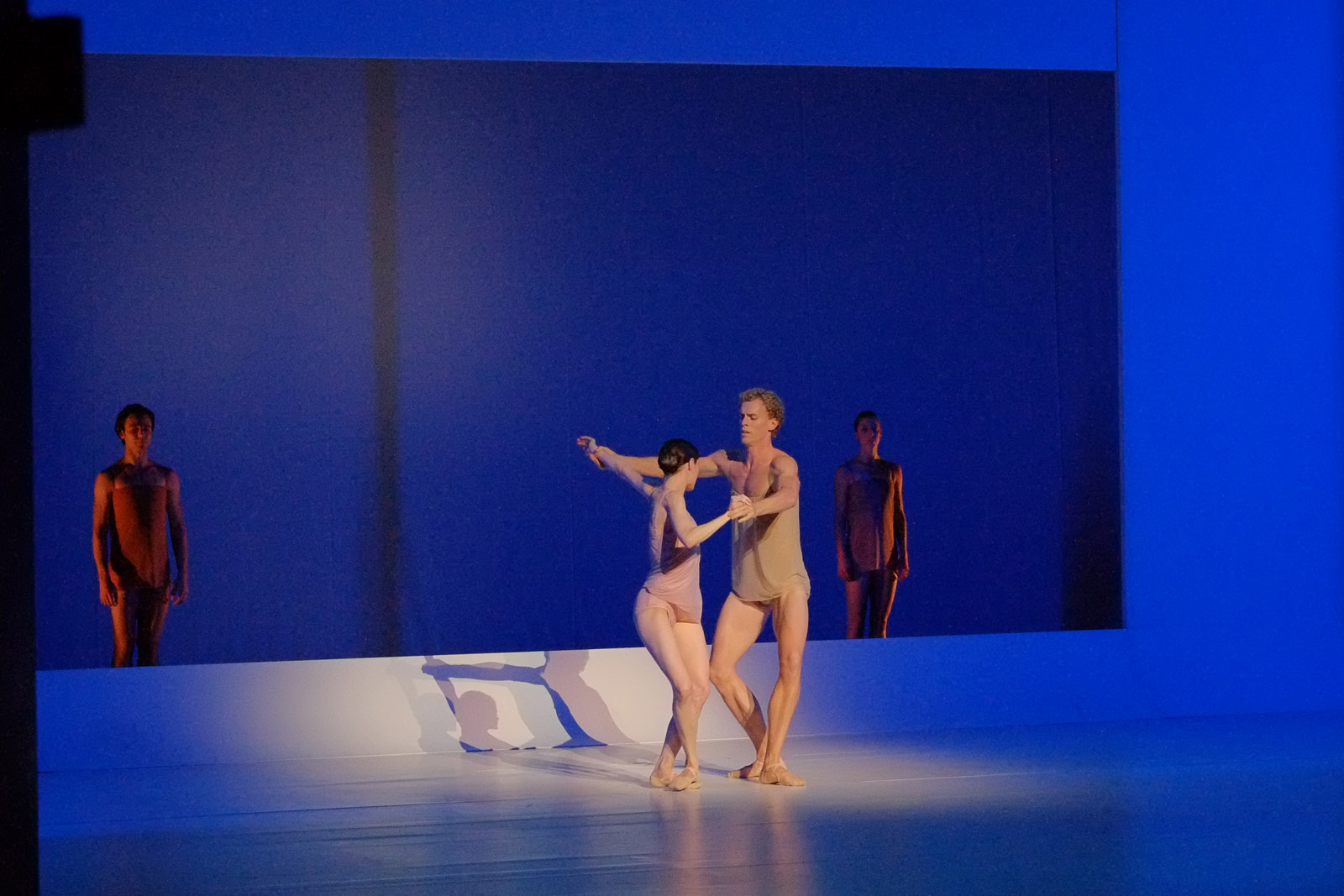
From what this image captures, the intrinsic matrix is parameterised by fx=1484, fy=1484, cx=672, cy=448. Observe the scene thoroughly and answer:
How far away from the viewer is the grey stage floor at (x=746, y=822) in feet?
14.3

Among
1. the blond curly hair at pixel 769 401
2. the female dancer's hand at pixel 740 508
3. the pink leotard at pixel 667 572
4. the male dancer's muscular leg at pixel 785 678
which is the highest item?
the blond curly hair at pixel 769 401

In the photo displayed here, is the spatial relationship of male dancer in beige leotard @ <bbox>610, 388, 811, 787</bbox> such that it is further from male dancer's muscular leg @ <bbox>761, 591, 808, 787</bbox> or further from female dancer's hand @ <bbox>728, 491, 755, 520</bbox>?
female dancer's hand @ <bbox>728, 491, 755, 520</bbox>

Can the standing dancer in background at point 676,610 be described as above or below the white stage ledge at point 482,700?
above

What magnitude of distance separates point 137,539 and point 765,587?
3.57m

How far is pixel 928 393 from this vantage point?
8766 mm

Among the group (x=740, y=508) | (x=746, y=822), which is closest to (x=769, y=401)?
(x=740, y=508)

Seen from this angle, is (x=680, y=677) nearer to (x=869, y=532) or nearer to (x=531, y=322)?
(x=869, y=532)

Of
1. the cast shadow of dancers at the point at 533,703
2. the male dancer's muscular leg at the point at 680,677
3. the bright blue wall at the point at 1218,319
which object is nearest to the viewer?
the male dancer's muscular leg at the point at 680,677

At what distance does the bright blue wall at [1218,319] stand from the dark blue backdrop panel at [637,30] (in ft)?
0.06

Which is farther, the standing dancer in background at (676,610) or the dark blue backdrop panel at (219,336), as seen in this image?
the dark blue backdrop panel at (219,336)

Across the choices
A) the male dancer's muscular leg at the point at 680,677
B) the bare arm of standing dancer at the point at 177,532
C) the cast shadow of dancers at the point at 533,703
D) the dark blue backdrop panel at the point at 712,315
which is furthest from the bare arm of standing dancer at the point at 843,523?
the bare arm of standing dancer at the point at 177,532

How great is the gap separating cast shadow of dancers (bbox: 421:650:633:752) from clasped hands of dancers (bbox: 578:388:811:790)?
139 centimetres

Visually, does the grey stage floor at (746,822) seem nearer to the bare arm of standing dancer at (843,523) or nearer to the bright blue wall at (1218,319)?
the bright blue wall at (1218,319)

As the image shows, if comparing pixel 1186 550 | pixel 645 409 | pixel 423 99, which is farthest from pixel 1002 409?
pixel 423 99
